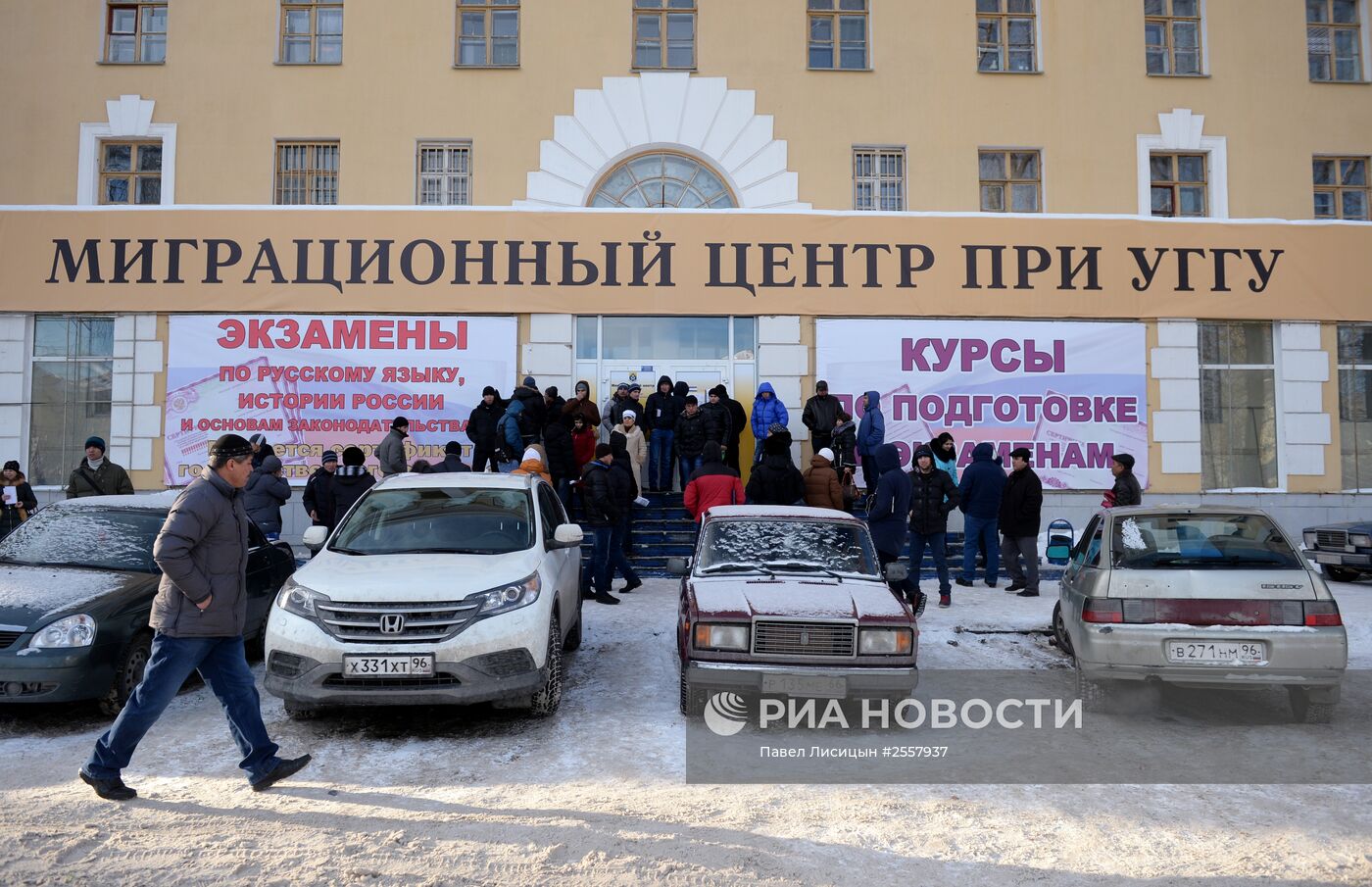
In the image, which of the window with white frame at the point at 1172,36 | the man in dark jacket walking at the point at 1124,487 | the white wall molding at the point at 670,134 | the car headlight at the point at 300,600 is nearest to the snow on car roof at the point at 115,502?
the car headlight at the point at 300,600

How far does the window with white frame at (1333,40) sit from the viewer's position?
1700 centimetres

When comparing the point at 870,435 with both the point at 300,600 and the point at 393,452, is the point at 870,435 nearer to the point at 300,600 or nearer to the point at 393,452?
the point at 393,452

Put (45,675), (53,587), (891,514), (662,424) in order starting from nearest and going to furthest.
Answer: (45,675), (53,587), (891,514), (662,424)

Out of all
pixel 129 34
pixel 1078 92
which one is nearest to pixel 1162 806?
pixel 1078 92

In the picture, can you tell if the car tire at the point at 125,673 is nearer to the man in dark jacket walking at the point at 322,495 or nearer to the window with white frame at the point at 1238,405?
the man in dark jacket walking at the point at 322,495

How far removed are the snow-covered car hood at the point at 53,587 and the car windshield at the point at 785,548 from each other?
409cm

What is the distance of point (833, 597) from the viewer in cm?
635

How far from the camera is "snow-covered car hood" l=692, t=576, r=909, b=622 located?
605 centimetres

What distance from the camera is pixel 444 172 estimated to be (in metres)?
16.1

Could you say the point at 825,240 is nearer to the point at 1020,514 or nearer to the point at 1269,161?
the point at 1020,514

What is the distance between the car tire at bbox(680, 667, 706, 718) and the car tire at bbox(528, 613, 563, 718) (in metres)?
0.86

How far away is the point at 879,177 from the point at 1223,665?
1192 cm

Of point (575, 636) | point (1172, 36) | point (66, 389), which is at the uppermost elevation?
point (1172, 36)

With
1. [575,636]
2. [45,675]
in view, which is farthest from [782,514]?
[45,675]
